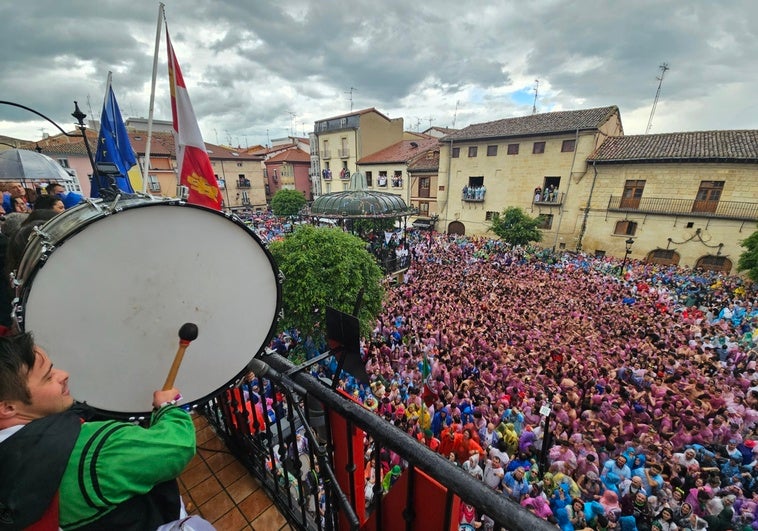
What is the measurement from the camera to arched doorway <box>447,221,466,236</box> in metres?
30.4

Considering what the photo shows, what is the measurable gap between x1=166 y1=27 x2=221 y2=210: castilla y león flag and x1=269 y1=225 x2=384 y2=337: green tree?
471 centimetres

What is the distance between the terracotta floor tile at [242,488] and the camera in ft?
7.95

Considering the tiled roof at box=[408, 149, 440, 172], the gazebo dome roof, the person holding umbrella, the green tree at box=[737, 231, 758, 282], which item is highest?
the tiled roof at box=[408, 149, 440, 172]

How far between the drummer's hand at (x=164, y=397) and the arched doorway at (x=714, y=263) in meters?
28.8

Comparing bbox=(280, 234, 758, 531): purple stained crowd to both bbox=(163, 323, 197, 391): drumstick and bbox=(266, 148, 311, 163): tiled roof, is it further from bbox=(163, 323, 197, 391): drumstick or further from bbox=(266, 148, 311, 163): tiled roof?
bbox=(266, 148, 311, 163): tiled roof

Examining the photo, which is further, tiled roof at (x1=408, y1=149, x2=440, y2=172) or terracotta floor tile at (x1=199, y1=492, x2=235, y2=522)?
tiled roof at (x1=408, y1=149, x2=440, y2=172)

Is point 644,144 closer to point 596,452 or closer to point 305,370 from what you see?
point 596,452

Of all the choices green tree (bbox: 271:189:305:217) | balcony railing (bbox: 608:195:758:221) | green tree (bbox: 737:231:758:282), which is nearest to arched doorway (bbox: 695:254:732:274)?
balcony railing (bbox: 608:195:758:221)

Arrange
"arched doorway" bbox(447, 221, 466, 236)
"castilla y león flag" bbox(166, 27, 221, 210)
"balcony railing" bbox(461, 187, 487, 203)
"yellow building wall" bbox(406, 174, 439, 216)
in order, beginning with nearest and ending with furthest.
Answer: "castilla y león flag" bbox(166, 27, 221, 210), "balcony railing" bbox(461, 187, 487, 203), "arched doorway" bbox(447, 221, 466, 236), "yellow building wall" bbox(406, 174, 439, 216)

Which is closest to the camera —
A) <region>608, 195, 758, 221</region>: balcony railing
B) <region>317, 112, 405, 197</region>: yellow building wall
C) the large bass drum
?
the large bass drum

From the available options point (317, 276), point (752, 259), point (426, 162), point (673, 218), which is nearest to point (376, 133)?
point (426, 162)

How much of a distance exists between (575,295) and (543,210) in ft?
45.5

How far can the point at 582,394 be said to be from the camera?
7.91 meters

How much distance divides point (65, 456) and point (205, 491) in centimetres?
183
